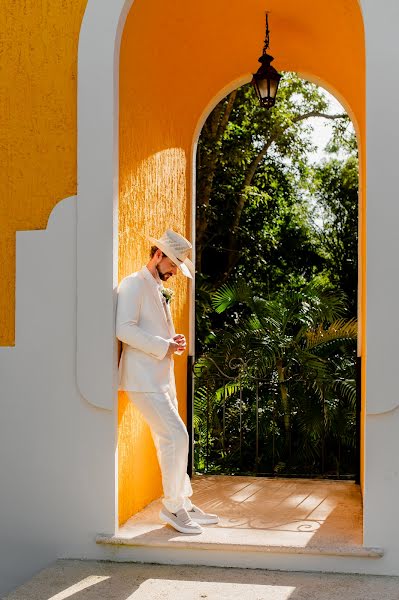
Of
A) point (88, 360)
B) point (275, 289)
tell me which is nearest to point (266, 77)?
point (88, 360)

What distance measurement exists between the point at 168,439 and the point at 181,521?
53 cm

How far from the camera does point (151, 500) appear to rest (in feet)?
21.7

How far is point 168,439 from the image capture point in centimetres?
561

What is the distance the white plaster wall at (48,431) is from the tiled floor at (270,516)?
1.18 ft

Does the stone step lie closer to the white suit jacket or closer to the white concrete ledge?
the white concrete ledge

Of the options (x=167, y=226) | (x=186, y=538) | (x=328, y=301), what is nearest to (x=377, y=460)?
(x=186, y=538)

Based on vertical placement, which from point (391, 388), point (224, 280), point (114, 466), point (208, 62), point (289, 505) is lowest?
point (289, 505)

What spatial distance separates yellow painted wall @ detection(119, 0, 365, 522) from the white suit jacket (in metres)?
0.22

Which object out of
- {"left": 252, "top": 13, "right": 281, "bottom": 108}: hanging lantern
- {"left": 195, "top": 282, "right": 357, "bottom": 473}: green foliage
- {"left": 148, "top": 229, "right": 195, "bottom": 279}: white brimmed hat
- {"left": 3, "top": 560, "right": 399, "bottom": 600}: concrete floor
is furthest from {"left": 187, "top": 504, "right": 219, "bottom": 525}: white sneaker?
{"left": 252, "top": 13, "right": 281, "bottom": 108}: hanging lantern

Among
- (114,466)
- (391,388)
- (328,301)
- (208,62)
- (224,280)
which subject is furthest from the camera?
(224,280)

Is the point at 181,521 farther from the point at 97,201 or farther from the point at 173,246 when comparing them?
the point at 97,201

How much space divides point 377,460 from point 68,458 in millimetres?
1943

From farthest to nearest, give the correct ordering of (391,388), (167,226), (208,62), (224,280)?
(224,280)
(208,62)
(167,226)
(391,388)

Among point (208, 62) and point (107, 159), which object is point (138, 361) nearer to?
point (107, 159)
